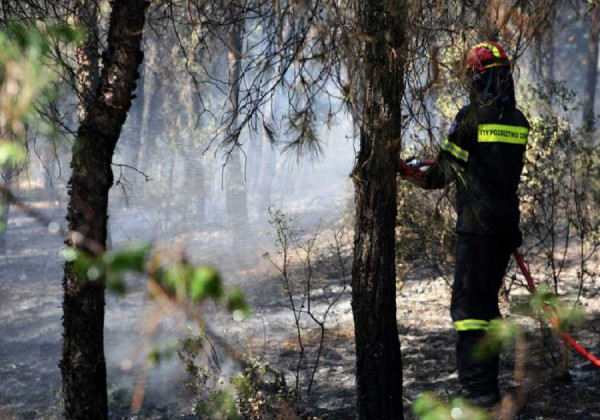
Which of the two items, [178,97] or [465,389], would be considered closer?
[465,389]

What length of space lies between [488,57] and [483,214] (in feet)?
3.03

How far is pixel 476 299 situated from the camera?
14.9ft

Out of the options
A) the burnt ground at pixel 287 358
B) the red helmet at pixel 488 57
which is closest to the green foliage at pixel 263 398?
the burnt ground at pixel 287 358

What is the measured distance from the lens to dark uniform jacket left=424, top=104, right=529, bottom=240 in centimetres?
446

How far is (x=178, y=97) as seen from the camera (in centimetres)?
2788

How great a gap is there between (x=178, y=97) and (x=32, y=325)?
56.2 ft

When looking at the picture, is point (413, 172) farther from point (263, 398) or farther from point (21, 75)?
point (21, 75)

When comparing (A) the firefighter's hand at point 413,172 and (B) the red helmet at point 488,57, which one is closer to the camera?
(B) the red helmet at point 488,57

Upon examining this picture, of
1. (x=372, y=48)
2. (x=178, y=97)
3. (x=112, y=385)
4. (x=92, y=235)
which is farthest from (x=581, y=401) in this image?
(x=178, y=97)

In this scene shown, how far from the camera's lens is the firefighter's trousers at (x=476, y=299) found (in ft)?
14.7

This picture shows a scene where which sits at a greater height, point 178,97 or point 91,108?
point 178,97

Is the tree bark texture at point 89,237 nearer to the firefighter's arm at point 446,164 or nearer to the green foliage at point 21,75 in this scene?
the green foliage at point 21,75

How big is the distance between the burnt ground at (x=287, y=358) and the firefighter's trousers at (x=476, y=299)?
0.82 metres

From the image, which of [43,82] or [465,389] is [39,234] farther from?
[43,82]
